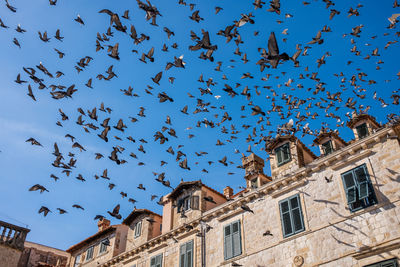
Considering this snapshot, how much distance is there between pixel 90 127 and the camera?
49.2ft

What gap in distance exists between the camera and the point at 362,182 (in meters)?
15.4

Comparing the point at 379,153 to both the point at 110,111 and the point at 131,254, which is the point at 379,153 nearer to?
the point at 110,111

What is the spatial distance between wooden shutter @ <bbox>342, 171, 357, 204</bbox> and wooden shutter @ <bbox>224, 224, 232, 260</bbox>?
20.5ft

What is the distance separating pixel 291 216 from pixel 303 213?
24.3 inches

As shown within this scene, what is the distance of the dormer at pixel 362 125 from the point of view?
674 inches

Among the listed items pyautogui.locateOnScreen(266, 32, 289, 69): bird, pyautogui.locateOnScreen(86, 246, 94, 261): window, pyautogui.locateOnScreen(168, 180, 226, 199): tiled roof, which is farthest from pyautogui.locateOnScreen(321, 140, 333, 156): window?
pyautogui.locateOnScreen(86, 246, 94, 261): window

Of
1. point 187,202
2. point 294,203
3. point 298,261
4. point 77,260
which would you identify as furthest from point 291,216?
point 77,260

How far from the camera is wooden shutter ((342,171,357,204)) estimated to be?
15492 millimetres

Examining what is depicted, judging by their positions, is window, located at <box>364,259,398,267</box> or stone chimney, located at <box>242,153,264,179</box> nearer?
window, located at <box>364,259,398,267</box>

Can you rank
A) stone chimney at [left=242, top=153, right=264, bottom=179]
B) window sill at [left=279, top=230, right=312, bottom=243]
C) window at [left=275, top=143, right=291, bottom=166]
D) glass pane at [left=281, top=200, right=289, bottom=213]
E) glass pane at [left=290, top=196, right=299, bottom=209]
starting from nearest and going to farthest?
window sill at [left=279, top=230, right=312, bottom=243]
glass pane at [left=290, top=196, right=299, bottom=209]
glass pane at [left=281, top=200, right=289, bottom=213]
window at [left=275, top=143, right=291, bottom=166]
stone chimney at [left=242, top=153, right=264, bottom=179]

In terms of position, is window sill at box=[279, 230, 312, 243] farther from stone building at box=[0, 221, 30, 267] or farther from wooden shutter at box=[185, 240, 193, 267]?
stone building at box=[0, 221, 30, 267]

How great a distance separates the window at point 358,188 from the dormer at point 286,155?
2.82m

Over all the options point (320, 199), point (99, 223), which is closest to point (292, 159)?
point (320, 199)

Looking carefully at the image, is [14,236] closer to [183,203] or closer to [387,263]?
[183,203]
